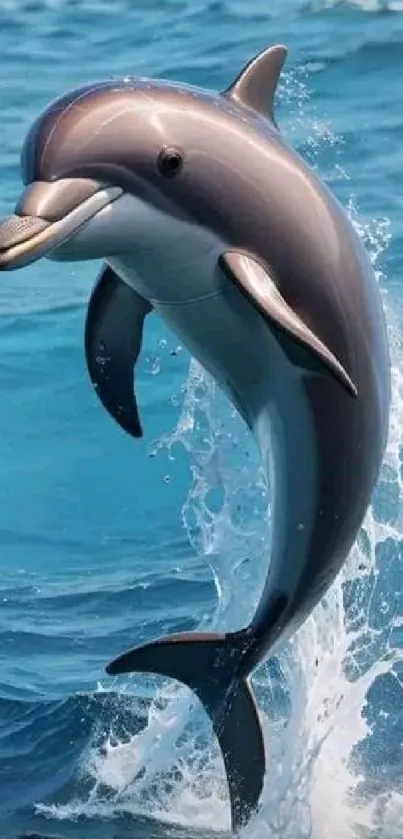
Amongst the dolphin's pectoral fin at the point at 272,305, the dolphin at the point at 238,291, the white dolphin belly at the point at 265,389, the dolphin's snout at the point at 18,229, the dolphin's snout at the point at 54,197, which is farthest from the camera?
the white dolphin belly at the point at 265,389

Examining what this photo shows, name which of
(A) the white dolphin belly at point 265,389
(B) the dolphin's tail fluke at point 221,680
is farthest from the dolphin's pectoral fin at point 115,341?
(B) the dolphin's tail fluke at point 221,680

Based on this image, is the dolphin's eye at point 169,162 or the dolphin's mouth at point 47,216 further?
Answer: the dolphin's eye at point 169,162

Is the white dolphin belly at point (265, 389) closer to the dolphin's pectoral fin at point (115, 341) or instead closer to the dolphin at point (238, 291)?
the dolphin at point (238, 291)

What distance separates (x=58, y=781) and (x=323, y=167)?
9.74m

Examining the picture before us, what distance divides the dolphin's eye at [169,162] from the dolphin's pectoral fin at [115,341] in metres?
0.69

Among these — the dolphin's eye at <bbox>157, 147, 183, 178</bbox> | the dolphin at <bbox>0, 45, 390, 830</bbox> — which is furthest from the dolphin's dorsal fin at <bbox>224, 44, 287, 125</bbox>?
the dolphin's eye at <bbox>157, 147, 183, 178</bbox>

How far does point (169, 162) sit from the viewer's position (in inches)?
203

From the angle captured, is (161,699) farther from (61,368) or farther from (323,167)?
(323,167)

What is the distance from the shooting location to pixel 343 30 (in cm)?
2017

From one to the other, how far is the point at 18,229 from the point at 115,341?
141 centimetres

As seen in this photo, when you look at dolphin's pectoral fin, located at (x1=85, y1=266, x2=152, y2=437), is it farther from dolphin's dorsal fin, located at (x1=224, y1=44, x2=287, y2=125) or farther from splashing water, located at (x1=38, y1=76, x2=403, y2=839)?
splashing water, located at (x1=38, y1=76, x2=403, y2=839)

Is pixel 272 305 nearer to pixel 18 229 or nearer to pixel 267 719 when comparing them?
pixel 18 229

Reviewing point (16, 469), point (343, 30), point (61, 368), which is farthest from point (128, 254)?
point (343, 30)

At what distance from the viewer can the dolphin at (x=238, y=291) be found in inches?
199
